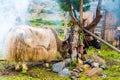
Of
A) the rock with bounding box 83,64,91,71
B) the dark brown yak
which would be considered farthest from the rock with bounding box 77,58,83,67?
the dark brown yak

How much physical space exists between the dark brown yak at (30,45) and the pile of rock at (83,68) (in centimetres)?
51

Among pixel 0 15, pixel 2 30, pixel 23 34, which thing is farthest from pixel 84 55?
pixel 0 15

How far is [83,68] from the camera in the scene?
927 cm

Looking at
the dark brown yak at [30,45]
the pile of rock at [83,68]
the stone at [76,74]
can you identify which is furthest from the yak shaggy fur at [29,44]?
the stone at [76,74]

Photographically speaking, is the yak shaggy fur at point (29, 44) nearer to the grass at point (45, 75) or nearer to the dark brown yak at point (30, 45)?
the dark brown yak at point (30, 45)

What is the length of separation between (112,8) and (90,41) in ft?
21.0

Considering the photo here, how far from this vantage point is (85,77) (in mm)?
8727

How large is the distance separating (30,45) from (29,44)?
0.04 m

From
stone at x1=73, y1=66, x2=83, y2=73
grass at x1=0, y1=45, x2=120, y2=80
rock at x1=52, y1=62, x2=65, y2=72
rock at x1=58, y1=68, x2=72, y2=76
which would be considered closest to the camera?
grass at x1=0, y1=45, x2=120, y2=80

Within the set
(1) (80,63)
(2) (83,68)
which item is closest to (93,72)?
(2) (83,68)

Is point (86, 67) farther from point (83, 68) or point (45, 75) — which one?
point (45, 75)

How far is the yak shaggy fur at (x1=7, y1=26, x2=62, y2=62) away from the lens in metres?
8.91

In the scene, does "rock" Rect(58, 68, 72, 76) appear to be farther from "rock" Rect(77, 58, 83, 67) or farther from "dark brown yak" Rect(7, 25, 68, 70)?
"dark brown yak" Rect(7, 25, 68, 70)

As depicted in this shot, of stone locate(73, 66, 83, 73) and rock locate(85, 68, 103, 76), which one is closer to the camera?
rock locate(85, 68, 103, 76)
